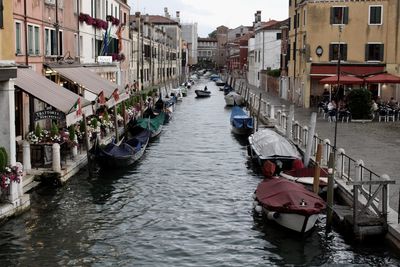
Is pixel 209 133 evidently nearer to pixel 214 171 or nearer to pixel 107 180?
pixel 214 171

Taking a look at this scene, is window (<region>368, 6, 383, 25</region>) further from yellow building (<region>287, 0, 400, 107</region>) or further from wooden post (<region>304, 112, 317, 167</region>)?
wooden post (<region>304, 112, 317, 167</region>)

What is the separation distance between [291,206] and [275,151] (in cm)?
781

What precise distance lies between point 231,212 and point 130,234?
340cm

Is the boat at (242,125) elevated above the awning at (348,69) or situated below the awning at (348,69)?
below

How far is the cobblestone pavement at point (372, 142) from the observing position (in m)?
19.3

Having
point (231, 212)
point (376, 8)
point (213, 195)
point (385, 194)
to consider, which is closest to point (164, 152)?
point (213, 195)

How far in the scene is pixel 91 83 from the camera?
88.1 ft

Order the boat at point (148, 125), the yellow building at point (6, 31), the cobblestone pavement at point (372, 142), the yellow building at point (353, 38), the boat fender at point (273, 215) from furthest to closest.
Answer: the yellow building at point (353, 38), the boat at point (148, 125), the cobblestone pavement at point (372, 142), the yellow building at point (6, 31), the boat fender at point (273, 215)

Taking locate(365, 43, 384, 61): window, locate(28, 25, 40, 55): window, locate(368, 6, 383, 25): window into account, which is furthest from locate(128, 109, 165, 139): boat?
locate(368, 6, 383, 25): window

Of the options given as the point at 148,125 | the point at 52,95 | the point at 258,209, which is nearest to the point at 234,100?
the point at 148,125

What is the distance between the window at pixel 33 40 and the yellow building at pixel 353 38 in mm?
22009

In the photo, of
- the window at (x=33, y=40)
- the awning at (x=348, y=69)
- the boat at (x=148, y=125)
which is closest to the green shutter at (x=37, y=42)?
the window at (x=33, y=40)

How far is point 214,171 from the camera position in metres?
23.1

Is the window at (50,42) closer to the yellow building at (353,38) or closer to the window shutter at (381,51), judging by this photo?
the yellow building at (353,38)
